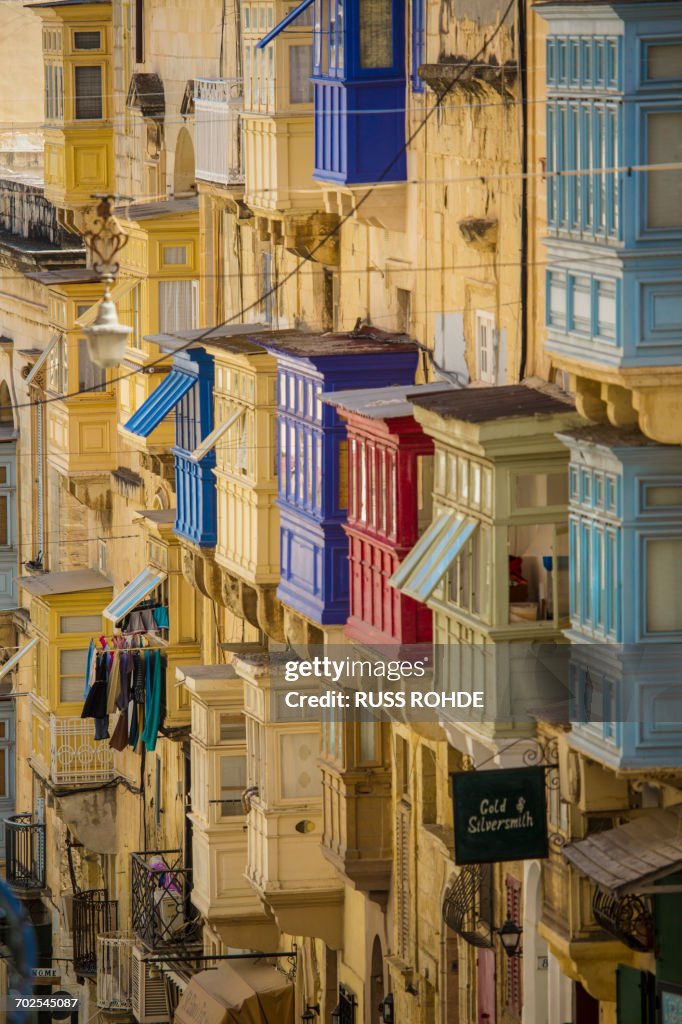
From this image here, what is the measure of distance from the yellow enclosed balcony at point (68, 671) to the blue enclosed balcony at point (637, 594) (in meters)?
23.8

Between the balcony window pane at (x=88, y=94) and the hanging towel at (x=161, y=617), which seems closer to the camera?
the hanging towel at (x=161, y=617)

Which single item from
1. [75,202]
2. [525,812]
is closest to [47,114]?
[75,202]

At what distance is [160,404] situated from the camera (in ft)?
136

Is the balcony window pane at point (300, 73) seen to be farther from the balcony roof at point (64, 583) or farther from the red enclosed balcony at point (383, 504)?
the balcony roof at point (64, 583)

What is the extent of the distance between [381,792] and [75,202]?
53.4 ft

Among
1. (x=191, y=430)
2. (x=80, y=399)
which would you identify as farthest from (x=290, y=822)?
(x=80, y=399)

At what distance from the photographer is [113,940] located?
46500 millimetres

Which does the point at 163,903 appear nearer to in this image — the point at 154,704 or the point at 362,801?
the point at 154,704

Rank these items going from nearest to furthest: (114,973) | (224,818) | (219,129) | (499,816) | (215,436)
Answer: (499,816), (215,436), (219,129), (224,818), (114,973)

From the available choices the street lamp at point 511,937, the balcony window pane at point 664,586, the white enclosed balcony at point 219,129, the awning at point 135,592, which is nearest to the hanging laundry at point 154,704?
the awning at point 135,592

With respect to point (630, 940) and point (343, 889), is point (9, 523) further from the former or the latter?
point (630, 940)

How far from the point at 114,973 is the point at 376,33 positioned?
1694 cm

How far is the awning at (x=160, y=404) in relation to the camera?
1608 inches

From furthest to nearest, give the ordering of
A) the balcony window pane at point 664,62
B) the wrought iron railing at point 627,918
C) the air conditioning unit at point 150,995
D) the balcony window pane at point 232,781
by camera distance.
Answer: the air conditioning unit at point 150,995 < the balcony window pane at point 232,781 < the wrought iron railing at point 627,918 < the balcony window pane at point 664,62
